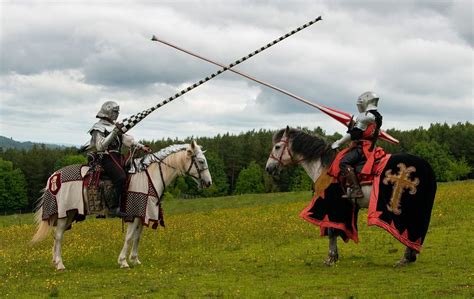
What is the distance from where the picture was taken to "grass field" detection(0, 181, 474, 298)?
34.5ft

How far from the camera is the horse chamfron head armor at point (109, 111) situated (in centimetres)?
1380

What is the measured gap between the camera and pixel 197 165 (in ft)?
45.8

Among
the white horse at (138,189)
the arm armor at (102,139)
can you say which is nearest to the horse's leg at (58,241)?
the white horse at (138,189)

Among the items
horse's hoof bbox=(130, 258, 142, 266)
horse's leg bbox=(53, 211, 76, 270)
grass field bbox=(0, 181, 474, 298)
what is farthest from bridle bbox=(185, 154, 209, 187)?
horse's leg bbox=(53, 211, 76, 270)

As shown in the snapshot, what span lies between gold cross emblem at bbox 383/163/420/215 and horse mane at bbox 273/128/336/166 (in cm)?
155

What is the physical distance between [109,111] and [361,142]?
5.62 metres

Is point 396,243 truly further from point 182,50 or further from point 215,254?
point 182,50

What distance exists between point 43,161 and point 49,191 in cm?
8293

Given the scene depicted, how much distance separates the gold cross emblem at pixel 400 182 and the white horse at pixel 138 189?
4.10m

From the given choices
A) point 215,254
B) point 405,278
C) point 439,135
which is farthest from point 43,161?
point 405,278

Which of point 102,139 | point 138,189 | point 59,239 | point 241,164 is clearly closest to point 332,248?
point 138,189

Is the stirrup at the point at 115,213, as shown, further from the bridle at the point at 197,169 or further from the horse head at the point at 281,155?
the horse head at the point at 281,155

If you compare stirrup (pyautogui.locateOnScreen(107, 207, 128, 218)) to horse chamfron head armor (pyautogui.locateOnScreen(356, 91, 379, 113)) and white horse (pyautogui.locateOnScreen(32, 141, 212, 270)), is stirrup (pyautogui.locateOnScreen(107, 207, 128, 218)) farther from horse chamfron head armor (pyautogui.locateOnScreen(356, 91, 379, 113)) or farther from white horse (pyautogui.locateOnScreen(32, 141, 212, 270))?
horse chamfron head armor (pyautogui.locateOnScreen(356, 91, 379, 113))

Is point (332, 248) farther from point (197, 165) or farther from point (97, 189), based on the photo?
point (97, 189)
